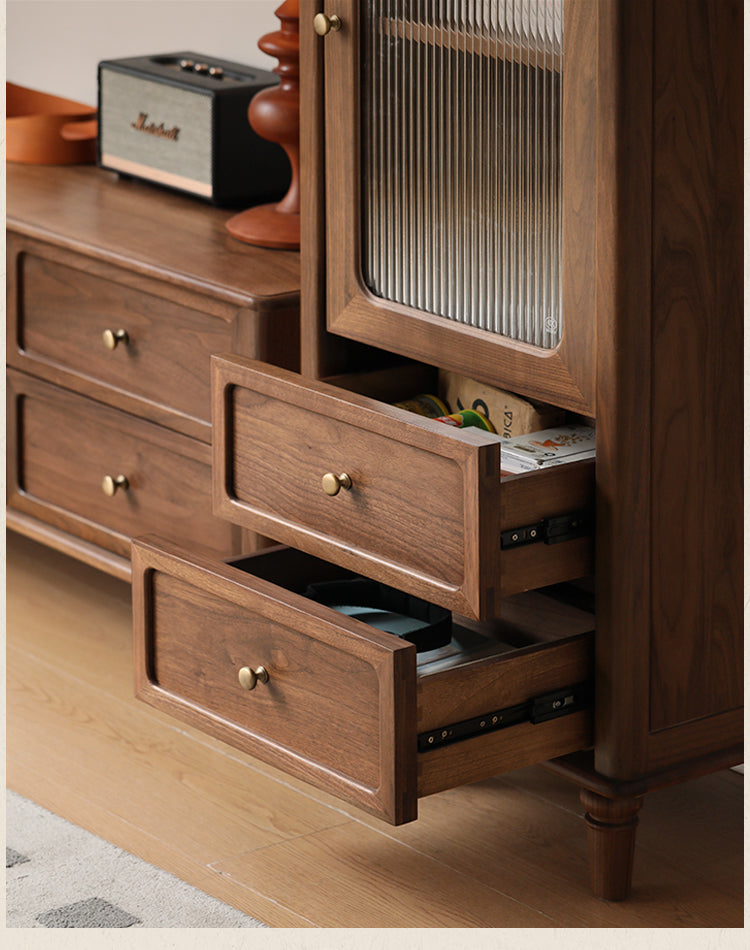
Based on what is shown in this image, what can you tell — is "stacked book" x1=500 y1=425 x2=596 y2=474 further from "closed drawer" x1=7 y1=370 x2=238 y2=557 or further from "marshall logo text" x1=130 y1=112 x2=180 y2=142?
"marshall logo text" x1=130 y1=112 x2=180 y2=142

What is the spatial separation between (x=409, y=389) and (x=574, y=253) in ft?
1.29

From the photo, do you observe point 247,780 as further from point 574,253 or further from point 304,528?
point 574,253

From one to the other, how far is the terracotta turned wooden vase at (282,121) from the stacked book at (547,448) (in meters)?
0.60

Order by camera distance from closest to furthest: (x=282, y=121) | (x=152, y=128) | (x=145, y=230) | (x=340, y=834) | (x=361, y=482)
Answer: (x=361, y=482) < (x=340, y=834) < (x=282, y=121) < (x=145, y=230) < (x=152, y=128)

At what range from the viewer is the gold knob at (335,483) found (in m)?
1.62

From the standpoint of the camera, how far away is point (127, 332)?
2197 mm

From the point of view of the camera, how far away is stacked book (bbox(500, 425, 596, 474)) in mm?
1602

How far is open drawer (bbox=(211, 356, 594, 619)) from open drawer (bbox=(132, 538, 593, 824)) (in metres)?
0.08

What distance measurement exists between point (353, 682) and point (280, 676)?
4.4 inches

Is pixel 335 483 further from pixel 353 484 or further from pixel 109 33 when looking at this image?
pixel 109 33

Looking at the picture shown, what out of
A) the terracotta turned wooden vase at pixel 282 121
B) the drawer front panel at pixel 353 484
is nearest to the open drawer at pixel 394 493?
the drawer front panel at pixel 353 484

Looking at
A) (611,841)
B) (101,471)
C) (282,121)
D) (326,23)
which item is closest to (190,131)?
(282,121)

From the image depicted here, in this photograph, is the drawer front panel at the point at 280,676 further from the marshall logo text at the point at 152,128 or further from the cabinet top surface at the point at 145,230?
the marshall logo text at the point at 152,128

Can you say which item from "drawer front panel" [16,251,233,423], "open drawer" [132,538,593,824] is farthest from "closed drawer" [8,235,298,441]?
"open drawer" [132,538,593,824]
